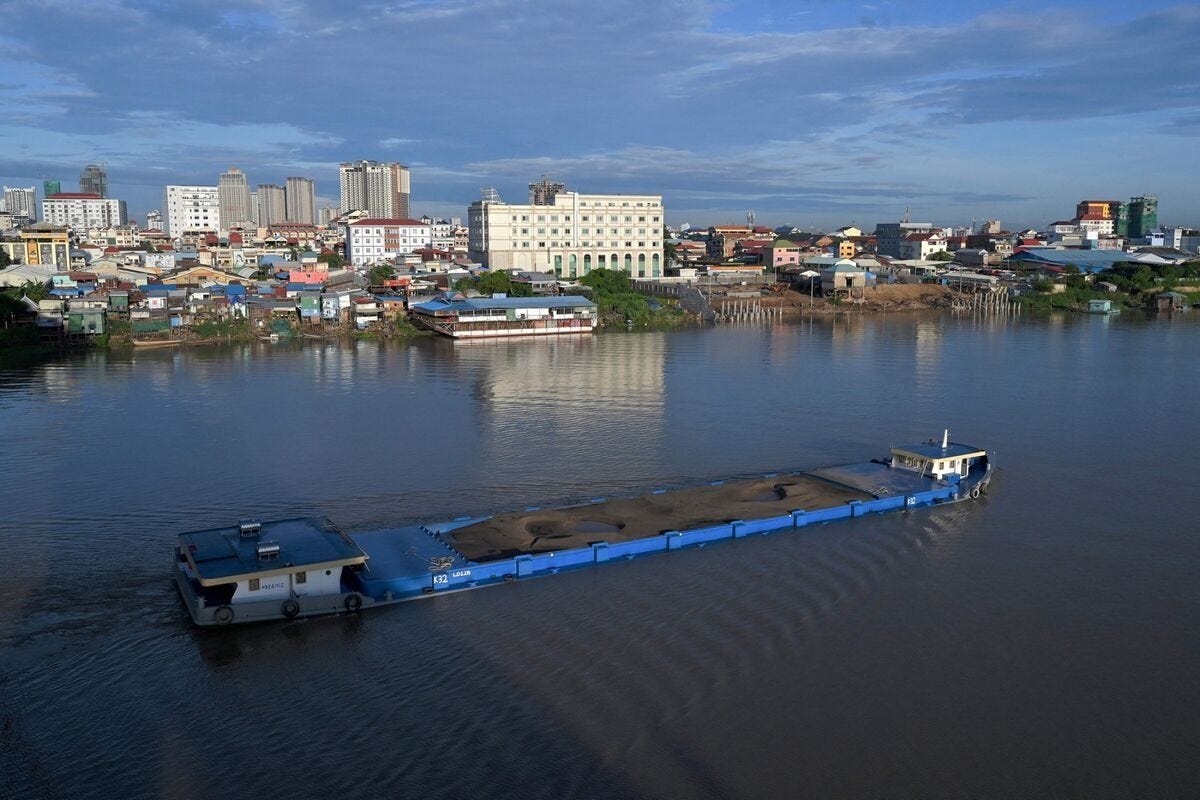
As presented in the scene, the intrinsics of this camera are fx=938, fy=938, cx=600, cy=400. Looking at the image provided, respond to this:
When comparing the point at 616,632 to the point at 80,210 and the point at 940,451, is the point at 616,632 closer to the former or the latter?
the point at 940,451

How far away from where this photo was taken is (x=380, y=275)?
23812 millimetres

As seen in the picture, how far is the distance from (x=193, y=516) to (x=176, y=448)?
92.8 inches

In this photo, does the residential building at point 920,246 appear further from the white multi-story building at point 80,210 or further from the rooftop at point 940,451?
the white multi-story building at point 80,210

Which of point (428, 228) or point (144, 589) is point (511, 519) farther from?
point (428, 228)

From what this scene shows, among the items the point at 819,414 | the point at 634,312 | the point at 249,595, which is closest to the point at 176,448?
the point at 249,595

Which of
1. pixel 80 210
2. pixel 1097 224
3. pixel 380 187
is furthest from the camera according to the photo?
pixel 380 187

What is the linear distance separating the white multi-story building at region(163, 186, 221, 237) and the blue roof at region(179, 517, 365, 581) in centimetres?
5160

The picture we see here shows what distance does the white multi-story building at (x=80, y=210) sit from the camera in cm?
5347

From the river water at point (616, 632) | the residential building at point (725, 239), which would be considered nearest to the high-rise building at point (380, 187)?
the residential building at point (725, 239)

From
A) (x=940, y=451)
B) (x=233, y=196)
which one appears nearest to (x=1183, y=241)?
(x=940, y=451)

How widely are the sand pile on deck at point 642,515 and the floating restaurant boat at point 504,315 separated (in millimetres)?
11414

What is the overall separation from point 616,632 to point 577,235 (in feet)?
73.6

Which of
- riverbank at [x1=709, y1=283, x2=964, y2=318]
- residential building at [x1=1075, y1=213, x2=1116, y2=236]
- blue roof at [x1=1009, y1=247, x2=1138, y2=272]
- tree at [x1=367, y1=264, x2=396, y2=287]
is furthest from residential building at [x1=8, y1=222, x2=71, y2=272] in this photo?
residential building at [x1=1075, y1=213, x2=1116, y2=236]

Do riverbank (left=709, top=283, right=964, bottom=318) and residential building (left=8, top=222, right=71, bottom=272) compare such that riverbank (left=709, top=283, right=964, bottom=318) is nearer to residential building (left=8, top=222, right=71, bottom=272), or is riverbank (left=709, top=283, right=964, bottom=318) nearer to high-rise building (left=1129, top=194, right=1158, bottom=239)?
residential building (left=8, top=222, right=71, bottom=272)
